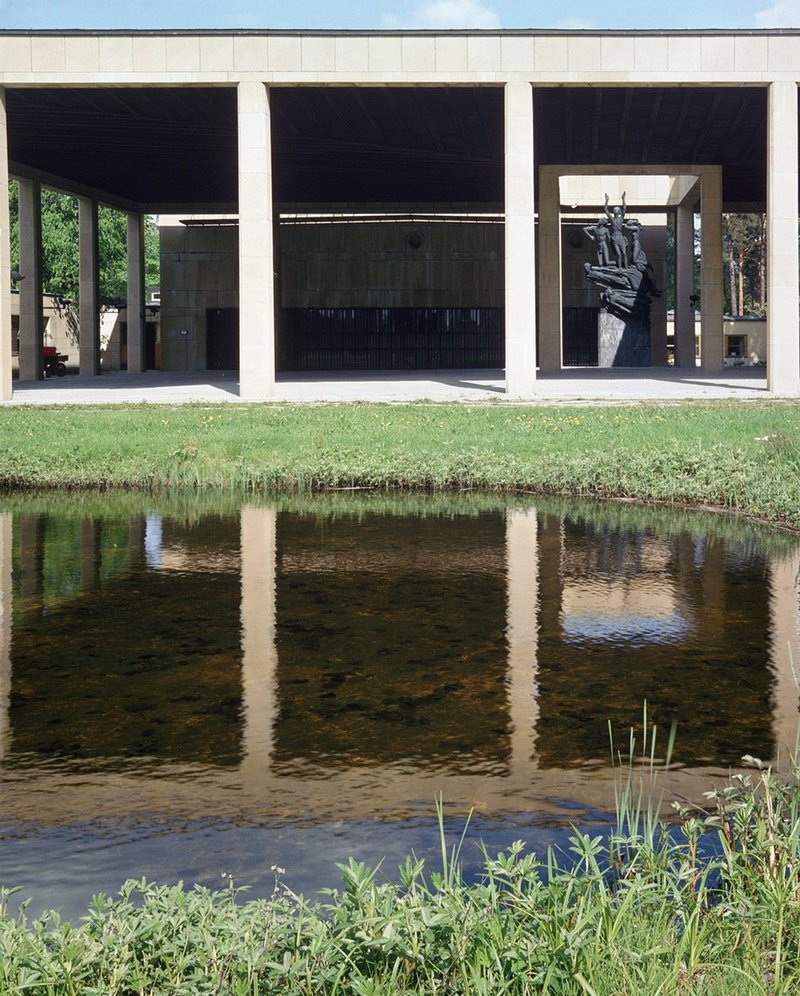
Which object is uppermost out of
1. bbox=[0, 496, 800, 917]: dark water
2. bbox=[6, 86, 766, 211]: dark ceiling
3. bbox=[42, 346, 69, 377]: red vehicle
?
bbox=[6, 86, 766, 211]: dark ceiling

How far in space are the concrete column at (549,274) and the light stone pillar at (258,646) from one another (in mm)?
30067

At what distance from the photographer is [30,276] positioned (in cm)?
4378

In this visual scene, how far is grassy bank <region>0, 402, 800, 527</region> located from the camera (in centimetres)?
1490

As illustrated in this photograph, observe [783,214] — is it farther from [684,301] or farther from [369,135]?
[684,301]

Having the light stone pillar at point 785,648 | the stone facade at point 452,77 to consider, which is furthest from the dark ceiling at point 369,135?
the light stone pillar at point 785,648

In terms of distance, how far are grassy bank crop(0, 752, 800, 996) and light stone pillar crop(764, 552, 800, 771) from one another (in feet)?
7.09

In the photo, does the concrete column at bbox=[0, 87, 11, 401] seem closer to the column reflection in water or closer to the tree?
the column reflection in water

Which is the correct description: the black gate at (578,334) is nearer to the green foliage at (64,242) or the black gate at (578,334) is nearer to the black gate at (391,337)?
the black gate at (391,337)

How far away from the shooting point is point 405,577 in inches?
411

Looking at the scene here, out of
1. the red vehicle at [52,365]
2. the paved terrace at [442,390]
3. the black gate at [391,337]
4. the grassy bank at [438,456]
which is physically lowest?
the grassy bank at [438,456]

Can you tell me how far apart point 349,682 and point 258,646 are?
1.03 m

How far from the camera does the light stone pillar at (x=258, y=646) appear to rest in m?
6.17

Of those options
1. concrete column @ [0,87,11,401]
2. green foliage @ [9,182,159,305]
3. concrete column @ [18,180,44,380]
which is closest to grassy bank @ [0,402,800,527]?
concrete column @ [0,87,11,401]

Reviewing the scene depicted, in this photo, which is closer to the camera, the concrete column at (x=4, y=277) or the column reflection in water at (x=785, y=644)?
the column reflection in water at (x=785, y=644)
